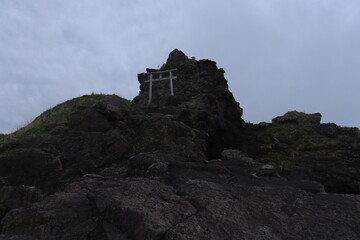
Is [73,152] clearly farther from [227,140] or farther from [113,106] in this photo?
[227,140]

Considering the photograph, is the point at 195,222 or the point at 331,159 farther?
the point at 331,159

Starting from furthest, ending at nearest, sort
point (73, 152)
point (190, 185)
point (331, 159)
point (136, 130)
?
point (331, 159) < point (136, 130) < point (73, 152) < point (190, 185)

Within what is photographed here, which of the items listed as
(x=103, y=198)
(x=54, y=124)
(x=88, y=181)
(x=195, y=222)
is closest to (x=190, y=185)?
(x=195, y=222)

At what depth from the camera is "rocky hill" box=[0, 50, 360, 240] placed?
8492 millimetres

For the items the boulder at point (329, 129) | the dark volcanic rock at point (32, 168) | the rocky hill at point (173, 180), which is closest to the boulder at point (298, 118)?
the boulder at point (329, 129)

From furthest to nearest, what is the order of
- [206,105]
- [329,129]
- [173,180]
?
[329,129], [206,105], [173,180]

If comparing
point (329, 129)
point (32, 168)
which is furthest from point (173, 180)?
point (329, 129)

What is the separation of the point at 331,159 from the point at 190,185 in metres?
16.1

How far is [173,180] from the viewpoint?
11328mm

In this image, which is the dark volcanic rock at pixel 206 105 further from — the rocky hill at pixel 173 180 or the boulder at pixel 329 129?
the boulder at pixel 329 129

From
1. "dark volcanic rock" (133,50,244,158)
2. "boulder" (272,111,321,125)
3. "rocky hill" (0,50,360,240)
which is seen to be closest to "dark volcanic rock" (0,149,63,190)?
"rocky hill" (0,50,360,240)

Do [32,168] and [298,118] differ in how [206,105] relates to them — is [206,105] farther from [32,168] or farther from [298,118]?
[298,118]

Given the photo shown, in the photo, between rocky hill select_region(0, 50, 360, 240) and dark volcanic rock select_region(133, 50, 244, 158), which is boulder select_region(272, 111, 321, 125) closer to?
rocky hill select_region(0, 50, 360, 240)

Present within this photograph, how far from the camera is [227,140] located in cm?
2583
